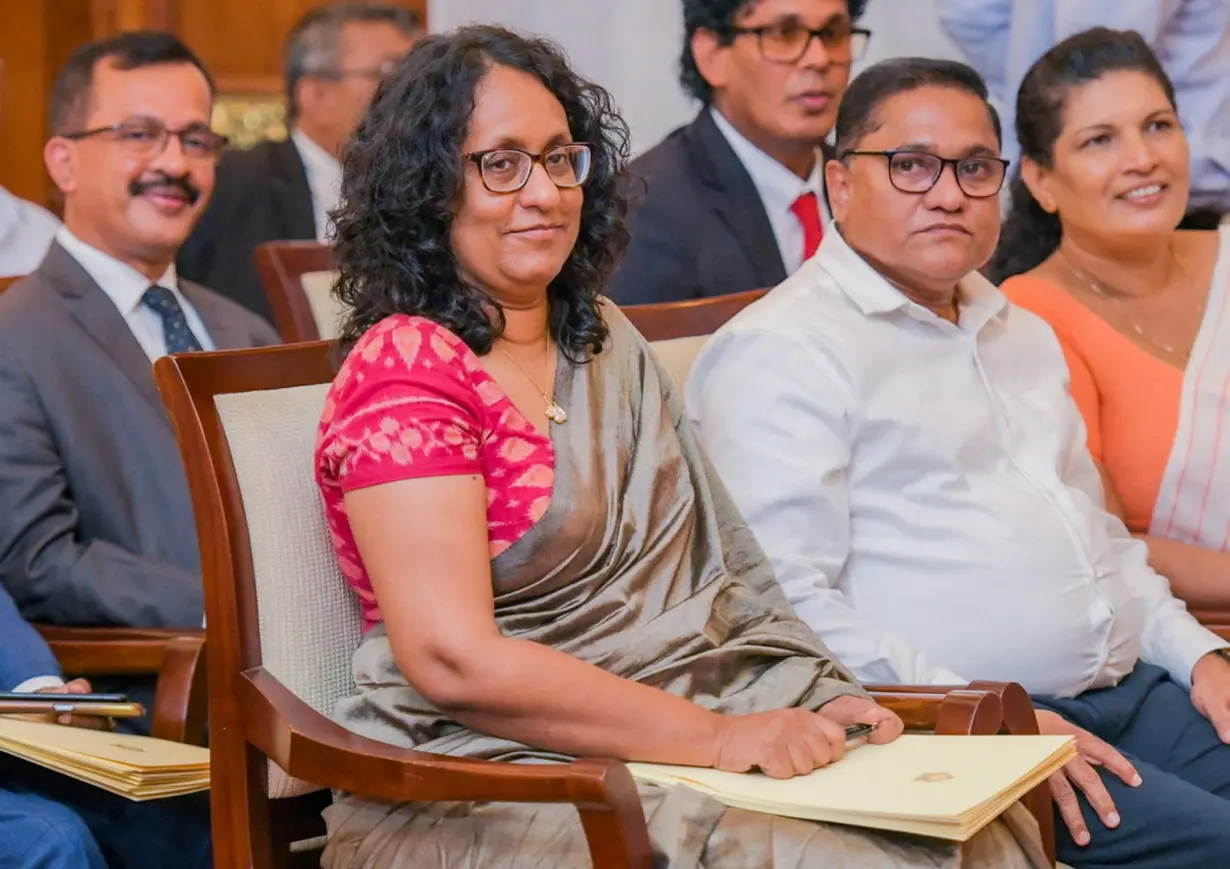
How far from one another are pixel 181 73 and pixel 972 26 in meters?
1.50

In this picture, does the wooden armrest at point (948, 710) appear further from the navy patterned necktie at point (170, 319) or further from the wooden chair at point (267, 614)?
the navy patterned necktie at point (170, 319)

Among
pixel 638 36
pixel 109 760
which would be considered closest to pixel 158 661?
pixel 109 760

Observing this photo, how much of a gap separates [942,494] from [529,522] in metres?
0.63

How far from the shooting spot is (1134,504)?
8.41 ft

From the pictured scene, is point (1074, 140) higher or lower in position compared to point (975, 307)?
higher

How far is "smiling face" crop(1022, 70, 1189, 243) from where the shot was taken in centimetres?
261

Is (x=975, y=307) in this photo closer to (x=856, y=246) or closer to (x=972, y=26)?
(x=856, y=246)

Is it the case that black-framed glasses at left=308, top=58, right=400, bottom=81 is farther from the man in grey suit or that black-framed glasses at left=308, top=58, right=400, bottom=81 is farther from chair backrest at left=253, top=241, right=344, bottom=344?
chair backrest at left=253, top=241, right=344, bottom=344

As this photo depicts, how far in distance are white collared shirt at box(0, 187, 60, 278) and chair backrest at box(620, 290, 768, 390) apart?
1.82 metres

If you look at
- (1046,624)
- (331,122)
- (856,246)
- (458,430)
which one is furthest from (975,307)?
(331,122)

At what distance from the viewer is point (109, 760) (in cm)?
171

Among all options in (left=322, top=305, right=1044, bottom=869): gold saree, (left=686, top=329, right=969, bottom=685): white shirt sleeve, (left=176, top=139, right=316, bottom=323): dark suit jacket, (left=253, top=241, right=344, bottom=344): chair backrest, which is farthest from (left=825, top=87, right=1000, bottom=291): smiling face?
(left=176, top=139, right=316, bottom=323): dark suit jacket

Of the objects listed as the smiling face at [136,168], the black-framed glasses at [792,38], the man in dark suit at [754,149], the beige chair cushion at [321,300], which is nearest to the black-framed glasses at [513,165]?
the beige chair cushion at [321,300]

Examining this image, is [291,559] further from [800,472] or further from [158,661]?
[800,472]
